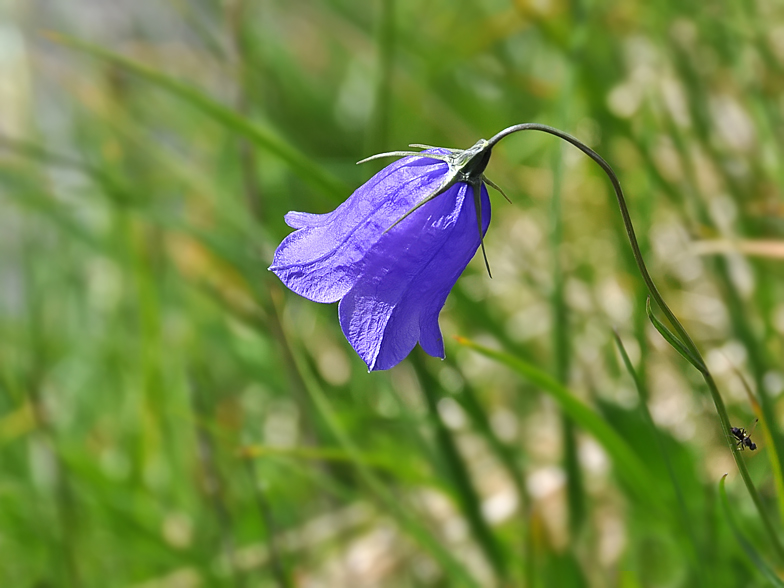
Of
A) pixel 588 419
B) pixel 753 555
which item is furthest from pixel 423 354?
pixel 753 555

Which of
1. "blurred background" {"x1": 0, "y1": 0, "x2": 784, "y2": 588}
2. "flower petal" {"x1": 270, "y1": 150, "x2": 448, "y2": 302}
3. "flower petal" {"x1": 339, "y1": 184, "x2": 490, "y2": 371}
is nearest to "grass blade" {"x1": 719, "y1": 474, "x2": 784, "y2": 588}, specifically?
"blurred background" {"x1": 0, "y1": 0, "x2": 784, "y2": 588}

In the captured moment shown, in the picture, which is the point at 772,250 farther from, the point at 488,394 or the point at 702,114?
the point at 488,394

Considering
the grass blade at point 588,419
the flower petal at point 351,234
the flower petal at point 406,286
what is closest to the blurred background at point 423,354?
the grass blade at point 588,419

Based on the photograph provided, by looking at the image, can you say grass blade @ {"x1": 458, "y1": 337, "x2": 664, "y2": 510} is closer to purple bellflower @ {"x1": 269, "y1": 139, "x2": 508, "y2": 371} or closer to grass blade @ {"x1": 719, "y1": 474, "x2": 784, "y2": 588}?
purple bellflower @ {"x1": 269, "y1": 139, "x2": 508, "y2": 371}

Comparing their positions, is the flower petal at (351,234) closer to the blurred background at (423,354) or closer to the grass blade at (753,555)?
the blurred background at (423,354)

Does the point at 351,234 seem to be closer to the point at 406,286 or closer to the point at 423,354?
the point at 406,286

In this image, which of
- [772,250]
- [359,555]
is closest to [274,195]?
[359,555]

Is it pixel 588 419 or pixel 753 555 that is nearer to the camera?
pixel 753 555
